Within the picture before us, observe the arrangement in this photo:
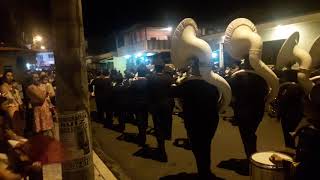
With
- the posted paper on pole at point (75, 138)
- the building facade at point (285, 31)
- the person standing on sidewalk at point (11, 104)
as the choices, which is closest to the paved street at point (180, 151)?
the person standing on sidewalk at point (11, 104)

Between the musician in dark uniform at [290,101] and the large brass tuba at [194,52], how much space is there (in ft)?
5.85

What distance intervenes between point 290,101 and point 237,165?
1756 mm

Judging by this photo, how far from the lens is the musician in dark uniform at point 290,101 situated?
7000 millimetres

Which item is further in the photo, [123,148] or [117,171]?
[123,148]

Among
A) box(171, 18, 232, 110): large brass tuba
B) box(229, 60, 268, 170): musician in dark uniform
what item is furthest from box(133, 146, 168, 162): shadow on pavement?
box(171, 18, 232, 110): large brass tuba

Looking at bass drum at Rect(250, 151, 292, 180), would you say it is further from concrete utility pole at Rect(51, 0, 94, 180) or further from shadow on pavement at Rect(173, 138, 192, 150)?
shadow on pavement at Rect(173, 138, 192, 150)

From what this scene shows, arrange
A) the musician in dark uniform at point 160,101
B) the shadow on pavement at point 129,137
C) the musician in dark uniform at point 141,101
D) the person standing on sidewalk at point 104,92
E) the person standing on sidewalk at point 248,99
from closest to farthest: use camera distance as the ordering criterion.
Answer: the person standing on sidewalk at point 248,99 < the musician in dark uniform at point 160,101 < the musician in dark uniform at point 141,101 < the shadow on pavement at point 129,137 < the person standing on sidewalk at point 104,92

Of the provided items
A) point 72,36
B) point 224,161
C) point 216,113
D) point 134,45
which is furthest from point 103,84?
point 134,45

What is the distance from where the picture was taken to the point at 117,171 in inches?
290

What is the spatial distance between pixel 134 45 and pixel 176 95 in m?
33.6

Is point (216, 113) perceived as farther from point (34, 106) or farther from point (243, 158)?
point (34, 106)

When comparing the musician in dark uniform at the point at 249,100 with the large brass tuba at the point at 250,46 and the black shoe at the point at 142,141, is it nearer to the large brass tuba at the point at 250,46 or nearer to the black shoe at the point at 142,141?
the large brass tuba at the point at 250,46

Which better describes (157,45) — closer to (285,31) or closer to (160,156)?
(285,31)

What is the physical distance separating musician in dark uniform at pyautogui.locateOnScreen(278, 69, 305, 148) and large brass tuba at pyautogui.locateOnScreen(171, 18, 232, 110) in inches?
70.1
